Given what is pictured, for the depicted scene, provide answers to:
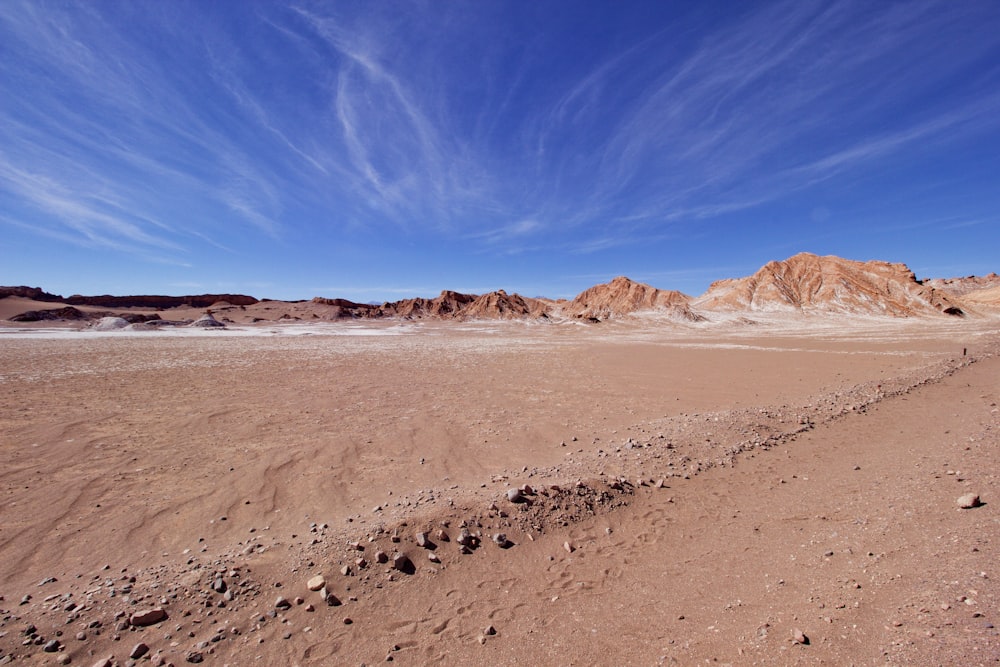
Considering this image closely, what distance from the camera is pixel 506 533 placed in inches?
201

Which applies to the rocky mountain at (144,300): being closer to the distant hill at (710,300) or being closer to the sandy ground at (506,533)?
the distant hill at (710,300)

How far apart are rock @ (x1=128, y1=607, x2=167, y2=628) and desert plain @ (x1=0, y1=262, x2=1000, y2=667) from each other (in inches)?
1.1

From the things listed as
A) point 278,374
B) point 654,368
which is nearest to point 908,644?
point 654,368

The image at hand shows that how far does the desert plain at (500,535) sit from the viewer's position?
11.5ft

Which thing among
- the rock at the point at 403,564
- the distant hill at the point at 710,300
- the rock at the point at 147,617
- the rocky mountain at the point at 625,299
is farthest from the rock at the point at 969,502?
the rocky mountain at the point at 625,299

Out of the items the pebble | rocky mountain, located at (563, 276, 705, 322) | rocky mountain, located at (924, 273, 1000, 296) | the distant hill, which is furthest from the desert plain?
rocky mountain, located at (924, 273, 1000, 296)

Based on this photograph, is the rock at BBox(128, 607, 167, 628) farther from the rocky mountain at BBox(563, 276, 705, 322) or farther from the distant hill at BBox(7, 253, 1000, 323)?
the rocky mountain at BBox(563, 276, 705, 322)

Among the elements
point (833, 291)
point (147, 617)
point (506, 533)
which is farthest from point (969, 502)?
point (833, 291)

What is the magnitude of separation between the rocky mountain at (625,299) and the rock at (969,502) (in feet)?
304

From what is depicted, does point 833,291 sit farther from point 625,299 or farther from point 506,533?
point 506,533

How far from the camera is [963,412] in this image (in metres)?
10.1

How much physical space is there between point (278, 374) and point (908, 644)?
19.2m

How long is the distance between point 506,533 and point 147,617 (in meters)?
3.53

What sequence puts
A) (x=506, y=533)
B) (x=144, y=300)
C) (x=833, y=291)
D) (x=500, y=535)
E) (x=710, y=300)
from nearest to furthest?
1. (x=500, y=535)
2. (x=506, y=533)
3. (x=833, y=291)
4. (x=710, y=300)
5. (x=144, y=300)
